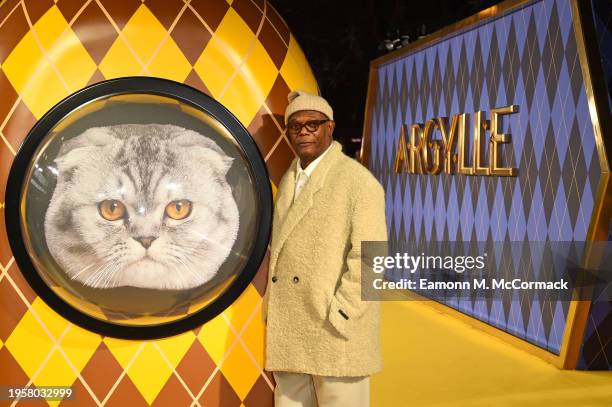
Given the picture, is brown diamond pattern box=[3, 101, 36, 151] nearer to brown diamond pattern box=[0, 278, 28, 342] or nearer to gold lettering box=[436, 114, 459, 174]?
brown diamond pattern box=[0, 278, 28, 342]

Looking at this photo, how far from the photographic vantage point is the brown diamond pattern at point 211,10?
1.99 metres

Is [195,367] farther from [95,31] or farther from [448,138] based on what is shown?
[448,138]

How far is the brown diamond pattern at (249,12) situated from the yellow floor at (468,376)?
186cm

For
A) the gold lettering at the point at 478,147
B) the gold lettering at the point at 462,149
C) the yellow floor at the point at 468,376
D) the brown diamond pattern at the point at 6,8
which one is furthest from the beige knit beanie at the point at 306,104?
the gold lettering at the point at 462,149

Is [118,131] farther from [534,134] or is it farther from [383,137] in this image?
[383,137]

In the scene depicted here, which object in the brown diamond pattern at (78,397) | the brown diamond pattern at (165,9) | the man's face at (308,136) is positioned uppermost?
the brown diamond pattern at (165,9)

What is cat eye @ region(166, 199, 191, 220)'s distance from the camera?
1934mm

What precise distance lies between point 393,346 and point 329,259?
258 centimetres

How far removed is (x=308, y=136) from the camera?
6.19ft

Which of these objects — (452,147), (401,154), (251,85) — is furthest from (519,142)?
(251,85)

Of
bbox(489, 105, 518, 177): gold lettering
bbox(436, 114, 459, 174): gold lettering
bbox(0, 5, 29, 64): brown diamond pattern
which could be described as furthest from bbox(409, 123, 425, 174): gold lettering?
bbox(0, 5, 29, 64): brown diamond pattern

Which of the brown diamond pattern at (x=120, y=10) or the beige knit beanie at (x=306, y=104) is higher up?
the brown diamond pattern at (x=120, y=10)

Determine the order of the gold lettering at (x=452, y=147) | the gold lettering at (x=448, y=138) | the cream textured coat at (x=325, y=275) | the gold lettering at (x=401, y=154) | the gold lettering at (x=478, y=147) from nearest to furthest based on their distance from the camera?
the cream textured coat at (x=325, y=275) → the gold lettering at (x=452, y=147) → the gold lettering at (x=478, y=147) → the gold lettering at (x=448, y=138) → the gold lettering at (x=401, y=154)

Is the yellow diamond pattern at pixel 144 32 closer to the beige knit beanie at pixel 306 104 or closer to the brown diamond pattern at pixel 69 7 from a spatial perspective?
the brown diamond pattern at pixel 69 7
